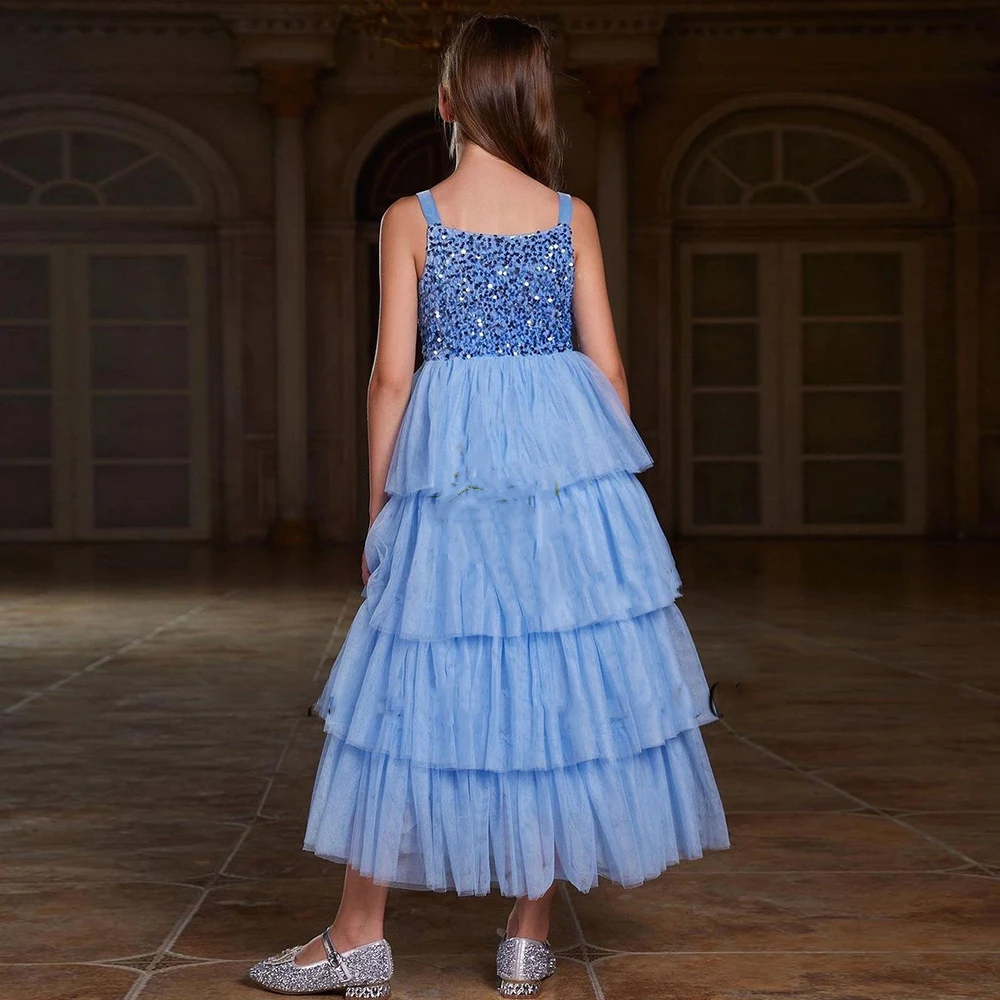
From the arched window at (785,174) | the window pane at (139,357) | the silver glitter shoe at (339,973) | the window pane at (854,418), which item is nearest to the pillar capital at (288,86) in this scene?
the window pane at (139,357)

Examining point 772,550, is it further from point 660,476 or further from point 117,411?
point 117,411

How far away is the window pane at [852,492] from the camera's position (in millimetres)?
12305

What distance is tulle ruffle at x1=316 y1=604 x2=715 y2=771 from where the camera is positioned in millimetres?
2080

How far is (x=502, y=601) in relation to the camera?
83.6 inches

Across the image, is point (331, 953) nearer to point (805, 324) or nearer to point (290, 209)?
point (290, 209)

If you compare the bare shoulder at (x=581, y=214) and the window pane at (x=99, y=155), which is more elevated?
the window pane at (x=99, y=155)

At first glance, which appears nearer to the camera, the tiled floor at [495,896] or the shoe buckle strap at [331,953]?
the shoe buckle strap at [331,953]

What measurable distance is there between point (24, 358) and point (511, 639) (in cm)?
1052

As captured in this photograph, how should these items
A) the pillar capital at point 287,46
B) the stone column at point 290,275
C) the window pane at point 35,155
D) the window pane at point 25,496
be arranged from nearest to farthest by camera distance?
the pillar capital at point 287,46, the stone column at point 290,275, the window pane at point 35,155, the window pane at point 25,496

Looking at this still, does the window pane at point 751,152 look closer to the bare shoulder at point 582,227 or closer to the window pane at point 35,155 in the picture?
the window pane at point 35,155

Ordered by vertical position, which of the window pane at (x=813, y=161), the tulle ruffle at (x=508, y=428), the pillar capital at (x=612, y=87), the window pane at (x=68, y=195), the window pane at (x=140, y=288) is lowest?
the tulle ruffle at (x=508, y=428)

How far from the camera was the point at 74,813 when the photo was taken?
3258 mm

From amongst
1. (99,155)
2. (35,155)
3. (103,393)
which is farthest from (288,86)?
(103,393)

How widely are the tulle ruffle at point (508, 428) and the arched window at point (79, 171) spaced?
10271 millimetres
